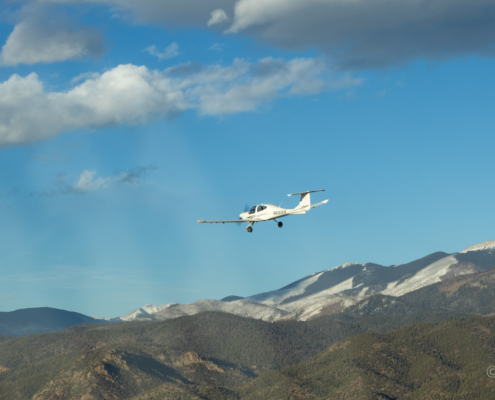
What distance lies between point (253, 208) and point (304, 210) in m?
15.7

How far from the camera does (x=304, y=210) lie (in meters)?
171

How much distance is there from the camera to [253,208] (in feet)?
586

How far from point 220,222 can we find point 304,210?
22.6 meters

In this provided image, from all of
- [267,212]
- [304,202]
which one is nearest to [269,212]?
[267,212]

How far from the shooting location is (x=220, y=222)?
170375 millimetres

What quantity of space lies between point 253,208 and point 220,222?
12723mm

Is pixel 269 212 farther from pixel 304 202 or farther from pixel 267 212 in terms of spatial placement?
pixel 304 202
